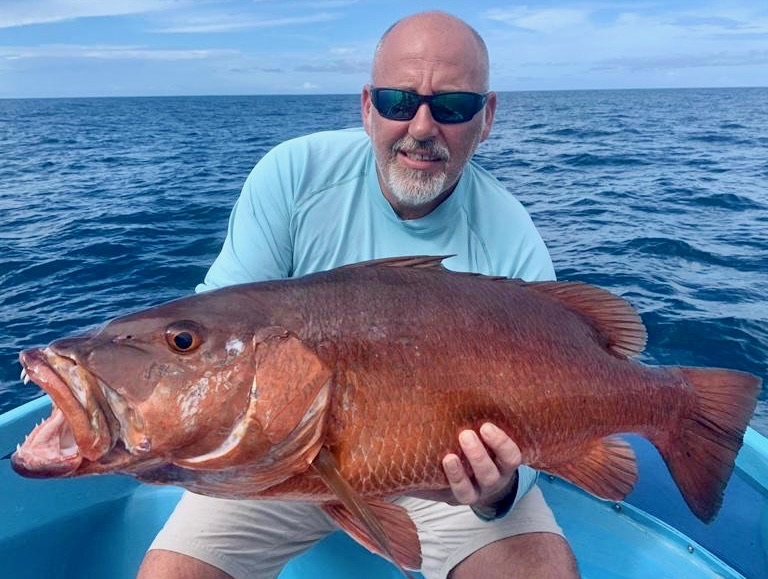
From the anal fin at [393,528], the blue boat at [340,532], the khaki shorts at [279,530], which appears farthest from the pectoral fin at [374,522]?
the blue boat at [340,532]

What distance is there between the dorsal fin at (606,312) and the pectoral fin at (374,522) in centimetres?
101

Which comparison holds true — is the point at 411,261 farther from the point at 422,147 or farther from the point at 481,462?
the point at 422,147

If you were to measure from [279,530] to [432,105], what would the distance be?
210 centimetres

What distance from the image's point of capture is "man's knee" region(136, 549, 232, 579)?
2830mm

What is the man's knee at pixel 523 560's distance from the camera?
2887 mm

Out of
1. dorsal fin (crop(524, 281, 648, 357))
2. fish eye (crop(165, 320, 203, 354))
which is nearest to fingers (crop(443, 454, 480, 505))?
dorsal fin (crop(524, 281, 648, 357))

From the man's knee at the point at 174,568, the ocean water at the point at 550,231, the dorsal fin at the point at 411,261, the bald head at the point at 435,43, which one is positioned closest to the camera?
the dorsal fin at the point at 411,261

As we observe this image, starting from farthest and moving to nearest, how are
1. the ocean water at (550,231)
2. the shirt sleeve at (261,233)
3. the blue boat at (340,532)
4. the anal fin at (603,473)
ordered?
1. the ocean water at (550,231)
2. the blue boat at (340,532)
3. the shirt sleeve at (261,233)
4. the anal fin at (603,473)

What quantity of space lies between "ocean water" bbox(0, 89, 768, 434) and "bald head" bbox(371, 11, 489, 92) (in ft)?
13.1

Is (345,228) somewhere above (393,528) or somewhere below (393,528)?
above

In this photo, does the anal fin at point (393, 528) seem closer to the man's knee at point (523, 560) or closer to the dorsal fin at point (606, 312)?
the man's knee at point (523, 560)

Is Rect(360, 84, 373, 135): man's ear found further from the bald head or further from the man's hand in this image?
the man's hand

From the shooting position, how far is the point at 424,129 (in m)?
3.24

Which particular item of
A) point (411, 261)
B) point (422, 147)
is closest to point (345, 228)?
point (422, 147)
